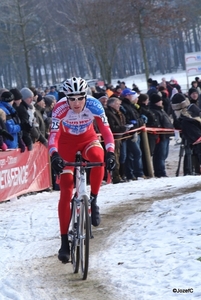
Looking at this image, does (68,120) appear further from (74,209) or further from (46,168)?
(46,168)

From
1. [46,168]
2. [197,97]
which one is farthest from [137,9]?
[46,168]

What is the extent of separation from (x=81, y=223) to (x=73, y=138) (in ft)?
3.64

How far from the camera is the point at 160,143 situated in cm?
1577

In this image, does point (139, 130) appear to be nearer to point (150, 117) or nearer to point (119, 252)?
point (150, 117)

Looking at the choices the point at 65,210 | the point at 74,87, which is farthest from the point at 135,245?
the point at 74,87

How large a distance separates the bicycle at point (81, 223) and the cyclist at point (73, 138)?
11cm

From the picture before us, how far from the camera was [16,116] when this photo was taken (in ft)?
41.9

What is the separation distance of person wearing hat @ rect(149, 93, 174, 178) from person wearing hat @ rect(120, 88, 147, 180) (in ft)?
1.82

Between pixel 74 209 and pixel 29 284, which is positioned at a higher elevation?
pixel 74 209

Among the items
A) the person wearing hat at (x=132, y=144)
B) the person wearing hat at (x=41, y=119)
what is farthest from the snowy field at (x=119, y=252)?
the person wearing hat at (x=132, y=144)

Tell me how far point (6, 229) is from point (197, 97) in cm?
810

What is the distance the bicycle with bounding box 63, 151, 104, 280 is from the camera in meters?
6.92

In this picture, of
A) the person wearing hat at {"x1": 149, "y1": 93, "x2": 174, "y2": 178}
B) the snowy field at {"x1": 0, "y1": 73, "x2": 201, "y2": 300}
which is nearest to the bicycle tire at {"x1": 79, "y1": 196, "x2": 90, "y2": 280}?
the snowy field at {"x1": 0, "y1": 73, "x2": 201, "y2": 300}

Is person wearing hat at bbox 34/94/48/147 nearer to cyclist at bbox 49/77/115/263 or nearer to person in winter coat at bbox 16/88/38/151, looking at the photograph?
person in winter coat at bbox 16/88/38/151
